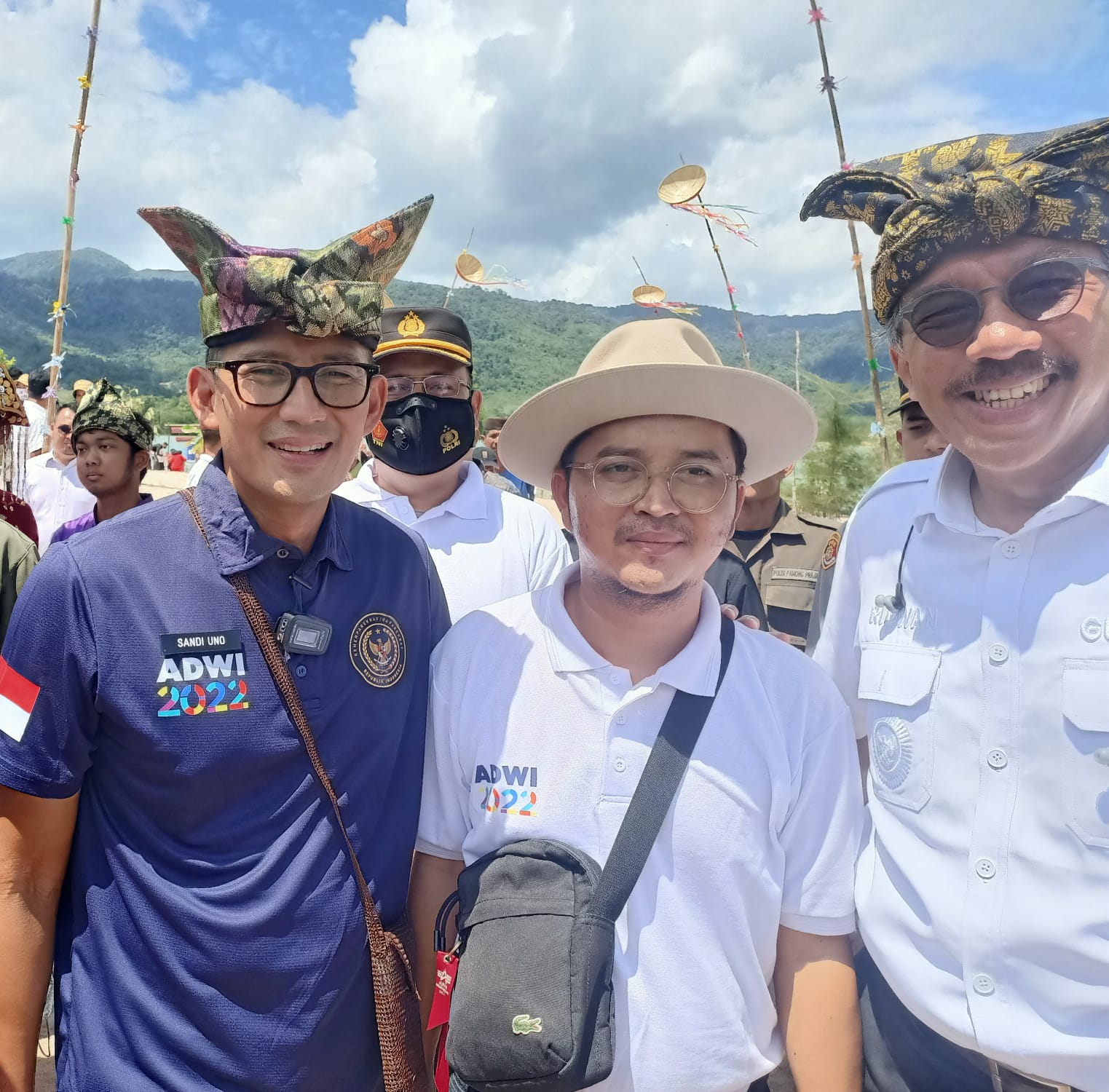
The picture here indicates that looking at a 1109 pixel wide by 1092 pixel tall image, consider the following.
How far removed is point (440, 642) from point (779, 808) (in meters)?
0.93

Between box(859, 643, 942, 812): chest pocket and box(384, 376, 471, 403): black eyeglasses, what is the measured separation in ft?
7.04

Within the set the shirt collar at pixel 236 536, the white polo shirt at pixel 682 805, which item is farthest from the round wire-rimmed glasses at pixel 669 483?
the shirt collar at pixel 236 536

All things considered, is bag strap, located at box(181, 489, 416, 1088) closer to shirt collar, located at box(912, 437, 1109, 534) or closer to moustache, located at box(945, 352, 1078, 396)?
shirt collar, located at box(912, 437, 1109, 534)

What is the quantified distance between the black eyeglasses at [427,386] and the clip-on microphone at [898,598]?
6.69ft

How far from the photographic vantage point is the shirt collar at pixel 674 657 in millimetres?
1856

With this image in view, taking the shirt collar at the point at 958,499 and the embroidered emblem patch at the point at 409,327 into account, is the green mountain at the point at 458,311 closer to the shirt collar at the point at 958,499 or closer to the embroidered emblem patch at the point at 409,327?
the embroidered emblem patch at the point at 409,327

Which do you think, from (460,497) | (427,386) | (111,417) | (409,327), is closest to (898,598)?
(460,497)

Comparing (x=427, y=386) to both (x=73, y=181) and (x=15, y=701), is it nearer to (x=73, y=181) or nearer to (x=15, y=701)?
(x=15, y=701)

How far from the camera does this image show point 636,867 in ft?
5.55

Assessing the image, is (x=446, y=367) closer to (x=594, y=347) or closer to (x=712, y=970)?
(x=594, y=347)

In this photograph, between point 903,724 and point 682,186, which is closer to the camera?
point 903,724

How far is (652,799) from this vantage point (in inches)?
68.3

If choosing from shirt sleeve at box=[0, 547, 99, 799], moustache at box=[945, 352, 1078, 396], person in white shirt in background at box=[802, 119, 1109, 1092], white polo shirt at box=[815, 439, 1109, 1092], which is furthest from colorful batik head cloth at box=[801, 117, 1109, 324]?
shirt sleeve at box=[0, 547, 99, 799]

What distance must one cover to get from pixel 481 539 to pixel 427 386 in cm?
74
